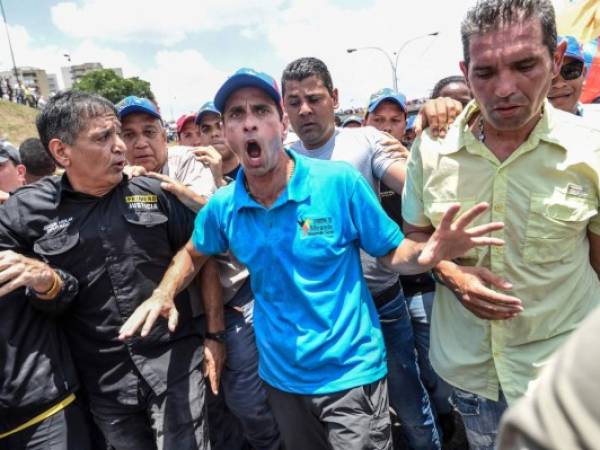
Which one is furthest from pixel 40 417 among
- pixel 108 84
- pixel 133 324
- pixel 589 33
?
pixel 108 84

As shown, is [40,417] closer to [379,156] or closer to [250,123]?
[250,123]

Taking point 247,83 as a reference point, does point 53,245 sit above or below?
below

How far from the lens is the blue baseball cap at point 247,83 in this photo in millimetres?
2232

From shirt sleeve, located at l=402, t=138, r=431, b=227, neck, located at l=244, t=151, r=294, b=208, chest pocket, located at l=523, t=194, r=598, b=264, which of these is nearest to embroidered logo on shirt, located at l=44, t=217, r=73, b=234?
neck, located at l=244, t=151, r=294, b=208

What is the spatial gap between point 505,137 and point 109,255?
206 centimetres

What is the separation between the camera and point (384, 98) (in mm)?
4098

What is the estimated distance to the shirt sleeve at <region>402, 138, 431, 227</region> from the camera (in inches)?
81.1

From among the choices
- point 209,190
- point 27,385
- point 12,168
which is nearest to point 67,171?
point 209,190

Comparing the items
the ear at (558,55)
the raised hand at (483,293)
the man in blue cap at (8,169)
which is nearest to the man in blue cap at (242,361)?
the raised hand at (483,293)

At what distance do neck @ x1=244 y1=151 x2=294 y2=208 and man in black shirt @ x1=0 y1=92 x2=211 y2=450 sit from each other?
63cm

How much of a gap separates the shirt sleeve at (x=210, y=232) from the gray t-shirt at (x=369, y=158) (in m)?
0.90

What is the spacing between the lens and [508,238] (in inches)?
71.0

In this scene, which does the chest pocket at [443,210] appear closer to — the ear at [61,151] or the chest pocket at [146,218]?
the chest pocket at [146,218]

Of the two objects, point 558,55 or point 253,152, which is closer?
point 558,55
